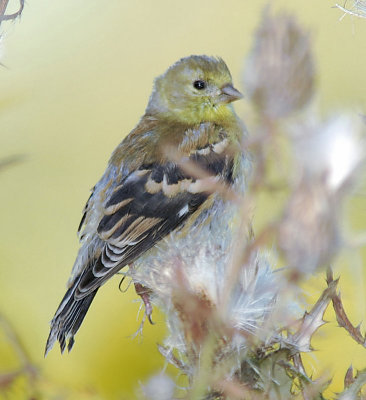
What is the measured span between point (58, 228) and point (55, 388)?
5.13 ft

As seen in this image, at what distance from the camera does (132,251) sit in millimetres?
1285

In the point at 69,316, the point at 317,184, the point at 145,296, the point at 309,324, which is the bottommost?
the point at 69,316

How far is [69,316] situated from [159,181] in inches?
14.2

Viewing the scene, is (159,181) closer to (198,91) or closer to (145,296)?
(198,91)

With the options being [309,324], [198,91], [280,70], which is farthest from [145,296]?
[198,91]

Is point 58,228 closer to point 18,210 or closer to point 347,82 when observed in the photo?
point 18,210

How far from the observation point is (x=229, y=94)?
4.93ft

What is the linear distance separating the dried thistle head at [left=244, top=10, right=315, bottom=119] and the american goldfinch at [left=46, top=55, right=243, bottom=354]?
2.50 feet

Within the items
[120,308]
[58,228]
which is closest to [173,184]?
[120,308]

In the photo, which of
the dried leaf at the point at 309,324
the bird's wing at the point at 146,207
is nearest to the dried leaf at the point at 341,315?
the dried leaf at the point at 309,324

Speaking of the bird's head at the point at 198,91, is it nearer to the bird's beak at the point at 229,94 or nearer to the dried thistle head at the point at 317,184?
the bird's beak at the point at 229,94

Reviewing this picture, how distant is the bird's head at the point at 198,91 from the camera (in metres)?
1.55

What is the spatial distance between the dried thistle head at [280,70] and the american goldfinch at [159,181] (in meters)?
0.76

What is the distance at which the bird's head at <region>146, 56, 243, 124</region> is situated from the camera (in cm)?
155
